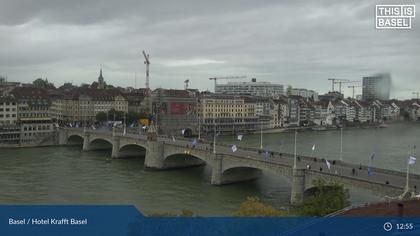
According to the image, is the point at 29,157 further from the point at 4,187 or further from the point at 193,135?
the point at 193,135

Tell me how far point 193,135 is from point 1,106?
25754mm

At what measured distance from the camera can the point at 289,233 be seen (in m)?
8.75

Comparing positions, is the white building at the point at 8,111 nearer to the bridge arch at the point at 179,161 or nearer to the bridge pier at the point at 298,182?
the bridge arch at the point at 179,161

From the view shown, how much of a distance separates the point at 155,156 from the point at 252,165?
11.4m

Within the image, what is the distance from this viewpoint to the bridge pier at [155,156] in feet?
129

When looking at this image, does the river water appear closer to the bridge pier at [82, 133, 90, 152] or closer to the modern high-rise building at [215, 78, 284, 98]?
the bridge pier at [82, 133, 90, 152]

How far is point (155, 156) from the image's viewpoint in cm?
3953

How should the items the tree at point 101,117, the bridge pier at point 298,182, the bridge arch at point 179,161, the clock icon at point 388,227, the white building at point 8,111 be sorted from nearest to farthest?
the clock icon at point 388,227 < the bridge pier at point 298,182 < the bridge arch at point 179,161 < the white building at point 8,111 < the tree at point 101,117

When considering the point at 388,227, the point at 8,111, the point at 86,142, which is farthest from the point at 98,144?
the point at 388,227

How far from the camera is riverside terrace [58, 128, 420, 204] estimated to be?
Answer: 23.3m

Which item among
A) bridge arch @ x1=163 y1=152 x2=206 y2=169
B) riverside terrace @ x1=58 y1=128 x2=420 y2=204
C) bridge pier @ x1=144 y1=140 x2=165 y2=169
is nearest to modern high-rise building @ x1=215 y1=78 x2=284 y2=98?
riverside terrace @ x1=58 y1=128 x2=420 y2=204

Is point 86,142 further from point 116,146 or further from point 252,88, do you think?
point 252,88

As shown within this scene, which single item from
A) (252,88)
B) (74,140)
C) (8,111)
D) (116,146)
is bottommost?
(74,140)

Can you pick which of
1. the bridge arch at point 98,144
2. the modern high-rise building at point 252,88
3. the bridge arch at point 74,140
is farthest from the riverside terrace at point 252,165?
the modern high-rise building at point 252,88
